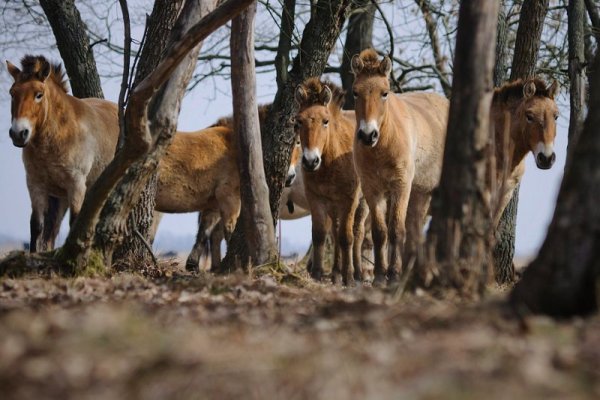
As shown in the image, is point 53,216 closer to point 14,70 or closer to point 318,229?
point 14,70

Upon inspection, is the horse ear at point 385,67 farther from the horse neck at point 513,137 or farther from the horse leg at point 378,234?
the horse neck at point 513,137

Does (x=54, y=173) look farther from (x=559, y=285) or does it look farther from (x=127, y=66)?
(x=559, y=285)

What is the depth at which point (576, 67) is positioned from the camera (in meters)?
11.7

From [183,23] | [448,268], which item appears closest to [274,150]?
[183,23]

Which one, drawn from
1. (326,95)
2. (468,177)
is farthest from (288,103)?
(468,177)

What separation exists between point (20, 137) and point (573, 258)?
7.38m

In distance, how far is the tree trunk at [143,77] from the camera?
30.4 feet

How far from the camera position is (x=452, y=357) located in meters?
3.41

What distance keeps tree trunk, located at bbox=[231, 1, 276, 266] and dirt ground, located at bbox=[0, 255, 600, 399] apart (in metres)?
3.67

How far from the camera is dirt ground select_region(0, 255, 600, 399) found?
3.02m

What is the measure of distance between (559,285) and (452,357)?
1.43m

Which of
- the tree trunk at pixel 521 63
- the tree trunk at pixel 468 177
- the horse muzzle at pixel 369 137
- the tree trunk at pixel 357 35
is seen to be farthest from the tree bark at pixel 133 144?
the tree trunk at pixel 357 35

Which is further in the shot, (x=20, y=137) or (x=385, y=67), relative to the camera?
(x=20, y=137)

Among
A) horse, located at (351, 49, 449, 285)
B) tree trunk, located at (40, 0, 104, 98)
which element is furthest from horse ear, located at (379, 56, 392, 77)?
tree trunk, located at (40, 0, 104, 98)
